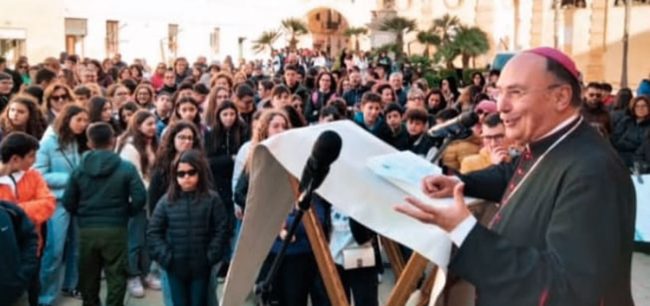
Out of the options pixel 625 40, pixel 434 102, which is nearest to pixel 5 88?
pixel 434 102

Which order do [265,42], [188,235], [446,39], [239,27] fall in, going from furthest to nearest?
[239,27]
[265,42]
[446,39]
[188,235]

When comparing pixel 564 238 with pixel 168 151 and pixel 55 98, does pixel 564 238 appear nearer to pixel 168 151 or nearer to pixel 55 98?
pixel 168 151

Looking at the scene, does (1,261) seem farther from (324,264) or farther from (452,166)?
(452,166)

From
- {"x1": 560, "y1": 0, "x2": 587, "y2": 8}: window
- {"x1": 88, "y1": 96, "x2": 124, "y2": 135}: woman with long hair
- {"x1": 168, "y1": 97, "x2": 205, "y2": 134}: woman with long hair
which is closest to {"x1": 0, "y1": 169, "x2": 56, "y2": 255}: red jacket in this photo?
{"x1": 88, "y1": 96, "x2": 124, "y2": 135}: woman with long hair

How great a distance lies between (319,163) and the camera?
2.75 meters

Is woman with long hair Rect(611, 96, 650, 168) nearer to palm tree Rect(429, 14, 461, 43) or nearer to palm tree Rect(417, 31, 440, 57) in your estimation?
palm tree Rect(417, 31, 440, 57)

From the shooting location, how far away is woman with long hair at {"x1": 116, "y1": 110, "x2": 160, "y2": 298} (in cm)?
771

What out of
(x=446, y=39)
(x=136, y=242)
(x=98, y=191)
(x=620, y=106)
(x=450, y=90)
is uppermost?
(x=446, y=39)

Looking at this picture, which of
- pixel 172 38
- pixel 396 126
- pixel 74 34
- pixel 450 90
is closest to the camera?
pixel 396 126

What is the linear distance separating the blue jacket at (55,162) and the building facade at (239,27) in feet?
69.0

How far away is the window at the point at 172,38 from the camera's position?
36062 millimetres

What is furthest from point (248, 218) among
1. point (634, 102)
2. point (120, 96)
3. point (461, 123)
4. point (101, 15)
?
point (101, 15)

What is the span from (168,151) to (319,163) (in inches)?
181

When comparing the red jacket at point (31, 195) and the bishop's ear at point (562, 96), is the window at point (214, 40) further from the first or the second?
the bishop's ear at point (562, 96)
